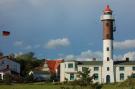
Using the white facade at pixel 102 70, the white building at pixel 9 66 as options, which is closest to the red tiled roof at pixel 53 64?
the white building at pixel 9 66

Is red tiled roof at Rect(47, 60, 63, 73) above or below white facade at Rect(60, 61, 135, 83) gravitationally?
above

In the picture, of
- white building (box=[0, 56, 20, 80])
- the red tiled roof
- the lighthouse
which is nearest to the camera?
the lighthouse

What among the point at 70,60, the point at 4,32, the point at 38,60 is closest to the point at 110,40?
the point at 70,60

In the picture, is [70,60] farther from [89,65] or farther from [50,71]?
[50,71]

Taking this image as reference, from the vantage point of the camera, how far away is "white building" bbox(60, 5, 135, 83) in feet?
317

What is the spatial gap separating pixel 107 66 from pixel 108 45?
14.8 ft

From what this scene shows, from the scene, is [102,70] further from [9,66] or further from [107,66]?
[9,66]

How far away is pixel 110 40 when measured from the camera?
96688 millimetres

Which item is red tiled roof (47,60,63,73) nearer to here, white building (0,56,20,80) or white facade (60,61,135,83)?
white building (0,56,20,80)

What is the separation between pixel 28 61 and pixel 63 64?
16108 mm

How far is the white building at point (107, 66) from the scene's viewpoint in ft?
317

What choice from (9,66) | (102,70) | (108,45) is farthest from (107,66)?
(9,66)

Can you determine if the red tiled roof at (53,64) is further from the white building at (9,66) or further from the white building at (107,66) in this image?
the white building at (107,66)

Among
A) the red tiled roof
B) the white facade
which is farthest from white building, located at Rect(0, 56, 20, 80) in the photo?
the red tiled roof
